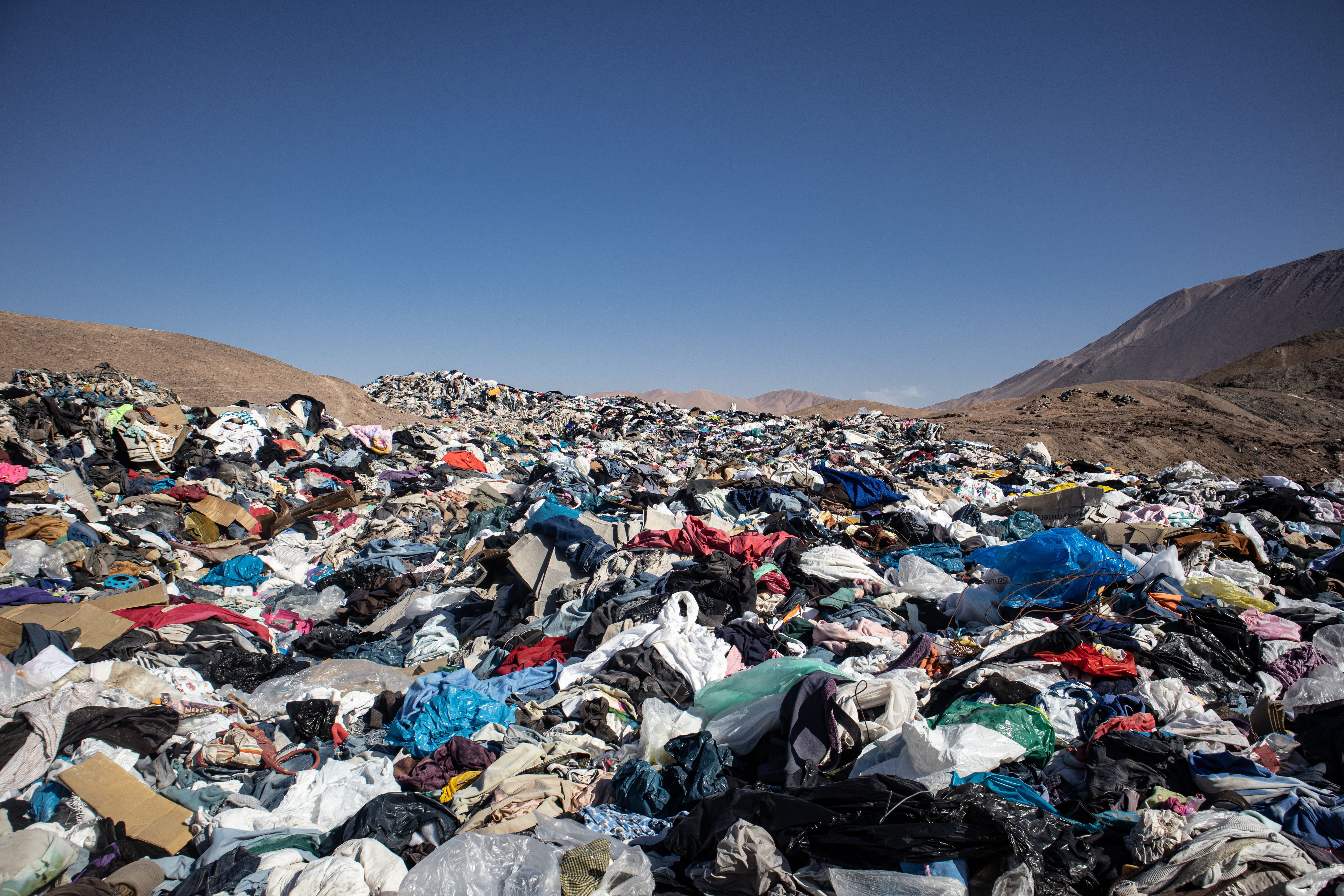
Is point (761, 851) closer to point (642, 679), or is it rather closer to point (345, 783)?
point (642, 679)

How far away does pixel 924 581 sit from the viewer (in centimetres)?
491

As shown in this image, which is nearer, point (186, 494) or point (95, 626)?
point (95, 626)

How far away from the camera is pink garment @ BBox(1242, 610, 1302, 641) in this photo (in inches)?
145

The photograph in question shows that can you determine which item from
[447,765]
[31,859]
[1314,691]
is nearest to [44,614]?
[31,859]

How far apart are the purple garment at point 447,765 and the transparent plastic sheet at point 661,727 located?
795mm

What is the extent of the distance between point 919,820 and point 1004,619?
2798 millimetres

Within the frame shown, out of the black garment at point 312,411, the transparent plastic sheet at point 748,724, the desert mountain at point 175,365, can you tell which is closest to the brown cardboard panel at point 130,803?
the transparent plastic sheet at point 748,724

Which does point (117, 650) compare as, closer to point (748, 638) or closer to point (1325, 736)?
point (748, 638)

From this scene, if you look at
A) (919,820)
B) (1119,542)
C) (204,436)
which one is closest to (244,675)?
(919,820)

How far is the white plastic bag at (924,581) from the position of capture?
4.82 m

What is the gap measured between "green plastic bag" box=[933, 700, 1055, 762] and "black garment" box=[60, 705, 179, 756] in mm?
4015

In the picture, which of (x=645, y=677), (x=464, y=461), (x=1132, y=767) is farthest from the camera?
(x=464, y=461)

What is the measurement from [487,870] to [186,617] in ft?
13.2

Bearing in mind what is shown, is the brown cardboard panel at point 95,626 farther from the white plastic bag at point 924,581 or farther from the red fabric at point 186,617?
the white plastic bag at point 924,581
